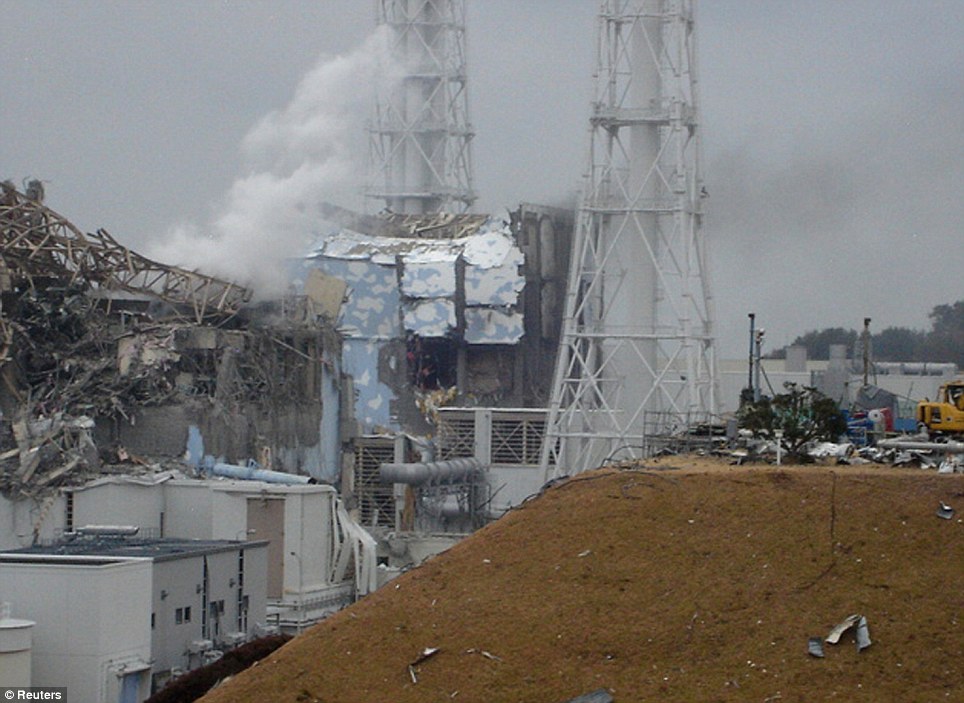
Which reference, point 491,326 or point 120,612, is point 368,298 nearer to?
point 491,326

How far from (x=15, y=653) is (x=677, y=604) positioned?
47.9 ft

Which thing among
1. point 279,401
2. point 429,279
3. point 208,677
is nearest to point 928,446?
point 208,677

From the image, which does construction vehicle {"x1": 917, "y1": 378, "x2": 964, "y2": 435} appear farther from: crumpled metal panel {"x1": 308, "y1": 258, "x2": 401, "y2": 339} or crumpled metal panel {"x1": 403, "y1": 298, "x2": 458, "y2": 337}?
crumpled metal panel {"x1": 308, "y1": 258, "x2": 401, "y2": 339}

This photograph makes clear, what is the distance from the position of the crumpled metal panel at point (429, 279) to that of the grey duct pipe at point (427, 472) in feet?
46.4

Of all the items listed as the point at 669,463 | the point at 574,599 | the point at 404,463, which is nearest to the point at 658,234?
the point at 404,463

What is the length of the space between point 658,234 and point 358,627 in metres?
34.2

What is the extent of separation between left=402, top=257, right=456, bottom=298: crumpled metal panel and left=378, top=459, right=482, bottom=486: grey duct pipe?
46.4 ft

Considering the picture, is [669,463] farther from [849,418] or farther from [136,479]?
[136,479]

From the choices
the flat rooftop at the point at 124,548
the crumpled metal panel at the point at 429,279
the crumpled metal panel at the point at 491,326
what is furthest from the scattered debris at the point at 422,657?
the crumpled metal panel at the point at 491,326

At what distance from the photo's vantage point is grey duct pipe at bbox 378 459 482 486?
63.6 meters

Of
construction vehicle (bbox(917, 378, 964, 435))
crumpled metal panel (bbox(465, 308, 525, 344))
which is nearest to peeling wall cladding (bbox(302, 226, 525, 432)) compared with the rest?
crumpled metal panel (bbox(465, 308, 525, 344))

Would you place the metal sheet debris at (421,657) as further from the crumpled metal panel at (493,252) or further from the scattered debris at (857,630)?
the crumpled metal panel at (493,252)

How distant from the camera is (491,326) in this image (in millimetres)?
80688

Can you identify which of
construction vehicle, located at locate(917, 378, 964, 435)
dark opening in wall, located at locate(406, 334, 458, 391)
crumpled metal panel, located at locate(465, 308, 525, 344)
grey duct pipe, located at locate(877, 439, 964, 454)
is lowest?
grey duct pipe, located at locate(877, 439, 964, 454)
